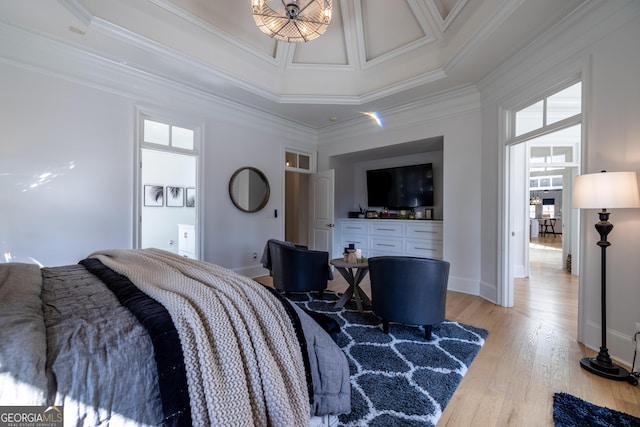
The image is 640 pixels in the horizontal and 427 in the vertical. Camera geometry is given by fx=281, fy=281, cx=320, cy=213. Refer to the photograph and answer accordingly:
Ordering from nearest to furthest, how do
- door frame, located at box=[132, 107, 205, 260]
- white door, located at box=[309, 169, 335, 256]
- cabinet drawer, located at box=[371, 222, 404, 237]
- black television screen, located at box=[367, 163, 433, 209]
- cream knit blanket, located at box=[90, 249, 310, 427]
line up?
1. cream knit blanket, located at box=[90, 249, 310, 427]
2. door frame, located at box=[132, 107, 205, 260]
3. cabinet drawer, located at box=[371, 222, 404, 237]
4. black television screen, located at box=[367, 163, 433, 209]
5. white door, located at box=[309, 169, 335, 256]

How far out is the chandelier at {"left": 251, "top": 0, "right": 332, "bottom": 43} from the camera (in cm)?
259

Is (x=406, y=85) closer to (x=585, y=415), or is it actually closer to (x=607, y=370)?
(x=607, y=370)

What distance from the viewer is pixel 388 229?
4984 mm

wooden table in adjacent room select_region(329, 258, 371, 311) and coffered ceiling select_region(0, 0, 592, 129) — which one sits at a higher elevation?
coffered ceiling select_region(0, 0, 592, 129)

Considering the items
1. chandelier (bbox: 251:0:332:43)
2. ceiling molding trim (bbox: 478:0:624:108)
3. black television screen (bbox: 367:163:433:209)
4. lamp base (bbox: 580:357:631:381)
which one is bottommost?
lamp base (bbox: 580:357:631:381)

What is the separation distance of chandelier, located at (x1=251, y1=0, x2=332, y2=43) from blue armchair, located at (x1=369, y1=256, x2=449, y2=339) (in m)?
2.33

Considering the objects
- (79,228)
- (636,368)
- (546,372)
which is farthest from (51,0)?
(636,368)

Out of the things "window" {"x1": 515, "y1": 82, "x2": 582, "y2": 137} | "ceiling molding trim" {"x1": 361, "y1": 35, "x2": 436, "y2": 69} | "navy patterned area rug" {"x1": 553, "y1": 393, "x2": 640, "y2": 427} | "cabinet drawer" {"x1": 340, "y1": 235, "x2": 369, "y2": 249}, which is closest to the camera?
"navy patterned area rug" {"x1": 553, "y1": 393, "x2": 640, "y2": 427}

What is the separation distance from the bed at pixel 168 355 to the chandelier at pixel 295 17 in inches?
98.6

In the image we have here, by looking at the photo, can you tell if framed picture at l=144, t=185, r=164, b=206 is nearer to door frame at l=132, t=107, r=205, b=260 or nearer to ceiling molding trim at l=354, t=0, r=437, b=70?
door frame at l=132, t=107, r=205, b=260

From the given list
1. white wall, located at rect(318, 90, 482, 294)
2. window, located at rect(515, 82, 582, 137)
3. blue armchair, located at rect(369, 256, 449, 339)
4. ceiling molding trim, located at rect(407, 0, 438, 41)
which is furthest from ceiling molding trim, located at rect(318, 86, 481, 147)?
blue armchair, located at rect(369, 256, 449, 339)

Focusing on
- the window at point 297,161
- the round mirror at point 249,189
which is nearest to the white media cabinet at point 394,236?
the window at point 297,161

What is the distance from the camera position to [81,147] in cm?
295

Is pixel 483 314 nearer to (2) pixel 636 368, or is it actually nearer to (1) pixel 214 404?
(2) pixel 636 368
